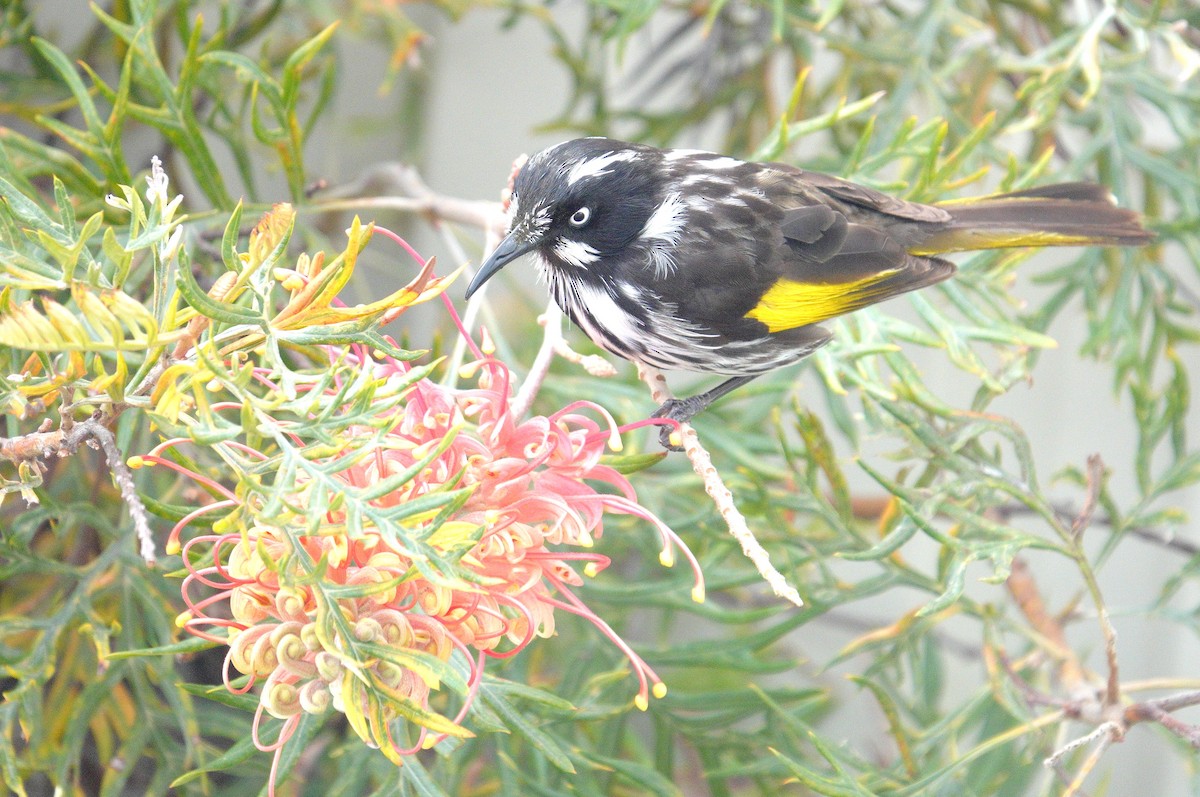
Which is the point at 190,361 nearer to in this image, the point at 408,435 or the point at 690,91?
the point at 408,435

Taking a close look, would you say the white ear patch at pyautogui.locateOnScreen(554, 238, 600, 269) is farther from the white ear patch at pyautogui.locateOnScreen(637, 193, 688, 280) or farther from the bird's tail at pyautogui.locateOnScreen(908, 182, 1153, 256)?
the bird's tail at pyautogui.locateOnScreen(908, 182, 1153, 256)

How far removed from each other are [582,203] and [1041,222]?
2.12 feet

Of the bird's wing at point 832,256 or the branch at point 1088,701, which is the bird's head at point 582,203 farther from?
the branch at point 1088,701

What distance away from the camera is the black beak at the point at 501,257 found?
3.82 feet

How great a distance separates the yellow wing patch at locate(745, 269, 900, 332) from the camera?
4.57ft

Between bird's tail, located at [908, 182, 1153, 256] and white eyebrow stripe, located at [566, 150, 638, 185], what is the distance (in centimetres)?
45

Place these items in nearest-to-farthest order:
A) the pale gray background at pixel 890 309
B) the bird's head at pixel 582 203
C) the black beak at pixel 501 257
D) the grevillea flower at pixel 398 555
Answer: the grevillea flower at pixel 398 555
the black beak at pixel 501 257
the bird's head at pixel 582 203
the pale gray background at pixel 890 309

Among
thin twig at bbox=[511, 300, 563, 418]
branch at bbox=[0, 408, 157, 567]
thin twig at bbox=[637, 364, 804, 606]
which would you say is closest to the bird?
thin twig at bbox=[511, 300, 563, 418]

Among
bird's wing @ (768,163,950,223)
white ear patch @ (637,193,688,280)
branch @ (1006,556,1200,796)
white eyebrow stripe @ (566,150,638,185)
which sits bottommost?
branch @ (1006,556,1200,796)

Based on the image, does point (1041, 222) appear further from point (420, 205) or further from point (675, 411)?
point (420, 205)

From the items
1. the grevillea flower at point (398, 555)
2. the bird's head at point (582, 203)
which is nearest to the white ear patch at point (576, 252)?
the bird's head at point (582, 203)

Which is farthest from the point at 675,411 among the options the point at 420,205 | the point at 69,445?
the point at 69,445

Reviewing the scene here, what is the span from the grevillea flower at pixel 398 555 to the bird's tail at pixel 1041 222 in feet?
2.53

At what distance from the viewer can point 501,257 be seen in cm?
122
